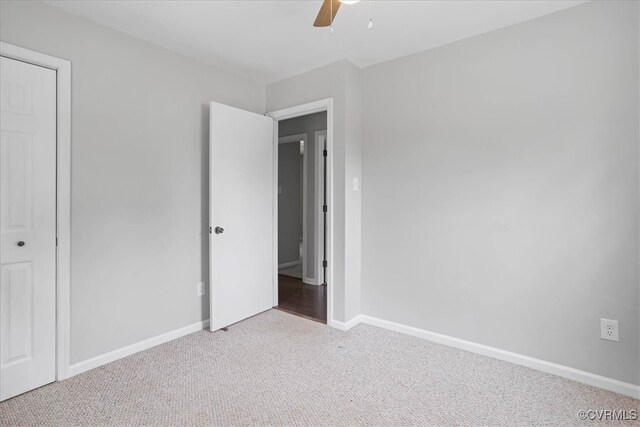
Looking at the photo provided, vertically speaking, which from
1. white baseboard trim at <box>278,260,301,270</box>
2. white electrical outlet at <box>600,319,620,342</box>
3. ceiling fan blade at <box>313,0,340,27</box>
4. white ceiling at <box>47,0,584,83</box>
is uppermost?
white ceiling at <box>47,0,584,83</box>

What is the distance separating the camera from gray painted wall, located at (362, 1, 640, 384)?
2021 mm

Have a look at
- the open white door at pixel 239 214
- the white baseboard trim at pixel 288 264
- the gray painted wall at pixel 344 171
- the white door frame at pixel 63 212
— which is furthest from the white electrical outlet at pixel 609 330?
the white baseboard trim at pixel 288 264

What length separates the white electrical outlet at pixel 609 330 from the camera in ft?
6.66

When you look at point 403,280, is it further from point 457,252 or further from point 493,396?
point 493,396

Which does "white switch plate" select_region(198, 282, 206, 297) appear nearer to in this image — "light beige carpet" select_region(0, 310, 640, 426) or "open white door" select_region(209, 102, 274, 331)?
"open white door" select_region(209, 102, 274, 331)

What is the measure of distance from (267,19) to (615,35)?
2.15 meters

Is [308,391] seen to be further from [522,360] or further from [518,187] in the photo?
[518,187]

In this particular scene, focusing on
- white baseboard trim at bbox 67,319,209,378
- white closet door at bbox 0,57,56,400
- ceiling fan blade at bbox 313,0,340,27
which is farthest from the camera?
white baseboard trim at bbox 67,319,209,378

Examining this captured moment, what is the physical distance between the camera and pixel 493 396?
6.53 feet

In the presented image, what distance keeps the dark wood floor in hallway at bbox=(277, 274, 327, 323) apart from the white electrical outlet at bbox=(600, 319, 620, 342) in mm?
2022

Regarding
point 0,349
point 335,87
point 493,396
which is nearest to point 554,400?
point 493,396

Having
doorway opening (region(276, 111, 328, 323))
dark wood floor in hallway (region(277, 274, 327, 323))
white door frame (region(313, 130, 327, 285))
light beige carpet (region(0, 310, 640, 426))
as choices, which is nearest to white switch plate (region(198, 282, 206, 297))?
light beige carpet (region(0, 310, 640, 426))

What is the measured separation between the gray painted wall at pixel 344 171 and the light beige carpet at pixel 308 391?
1.61 feet

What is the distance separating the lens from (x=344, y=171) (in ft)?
9.62
